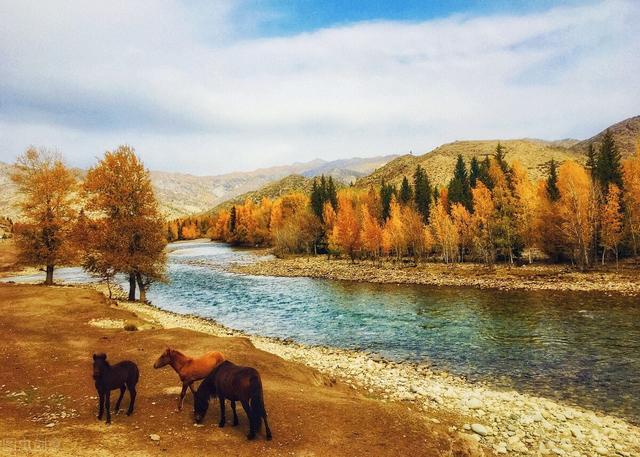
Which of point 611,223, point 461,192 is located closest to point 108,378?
point 611,223

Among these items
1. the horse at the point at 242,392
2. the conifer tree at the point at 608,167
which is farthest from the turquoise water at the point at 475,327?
the conifer tree at the point at 608,167

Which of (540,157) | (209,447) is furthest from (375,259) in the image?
(540,157)

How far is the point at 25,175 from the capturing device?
4612 centimetres

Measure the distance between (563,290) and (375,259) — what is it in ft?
158

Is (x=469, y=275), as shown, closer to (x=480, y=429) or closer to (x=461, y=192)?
(x=461, y=192)

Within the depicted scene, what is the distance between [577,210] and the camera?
5578 centimetres

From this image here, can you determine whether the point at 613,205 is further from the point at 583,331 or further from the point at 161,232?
the point at 161,232

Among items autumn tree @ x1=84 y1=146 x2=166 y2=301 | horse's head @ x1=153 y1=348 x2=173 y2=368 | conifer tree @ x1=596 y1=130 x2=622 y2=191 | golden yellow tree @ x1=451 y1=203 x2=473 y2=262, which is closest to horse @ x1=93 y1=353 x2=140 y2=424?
horse's head @ x1=153 y1=348 x2=173 y2=368

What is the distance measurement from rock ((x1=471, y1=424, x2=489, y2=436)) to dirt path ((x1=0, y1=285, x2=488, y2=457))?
3.53 ft

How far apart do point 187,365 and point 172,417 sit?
65.4 inches

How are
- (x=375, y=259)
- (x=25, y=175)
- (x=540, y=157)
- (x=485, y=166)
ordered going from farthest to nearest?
(x=540, y=157), (x=375, y=259), (x=485, y=166), (x=25, y=175)

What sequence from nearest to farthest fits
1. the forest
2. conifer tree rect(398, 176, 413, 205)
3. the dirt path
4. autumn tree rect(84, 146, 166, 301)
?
the dirt path
autumn tree rect(84, 146, 166, 301)
the forest
conifer tree rect(398, 176, 413, 205)

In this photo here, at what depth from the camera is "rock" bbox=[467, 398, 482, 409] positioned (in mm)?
17859

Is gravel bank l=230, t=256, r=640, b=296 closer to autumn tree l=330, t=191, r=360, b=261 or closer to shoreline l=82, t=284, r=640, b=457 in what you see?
autumn tree l=330, t=191, r=360, b=261
